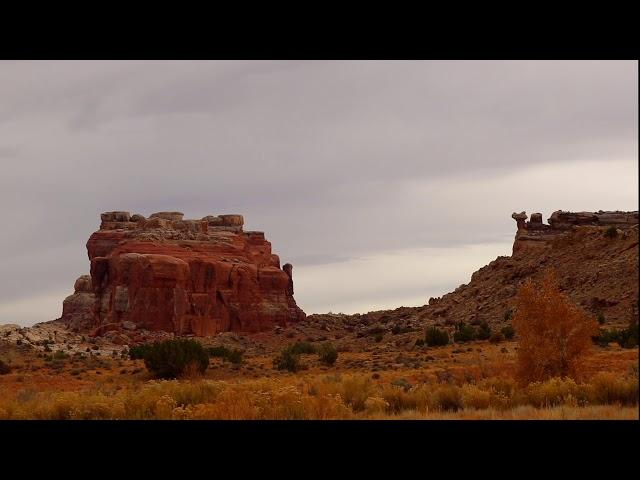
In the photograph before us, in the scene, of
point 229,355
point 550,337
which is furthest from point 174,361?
point 550,337

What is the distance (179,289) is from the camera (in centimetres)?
9819

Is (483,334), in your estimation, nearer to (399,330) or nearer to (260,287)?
(399,330)

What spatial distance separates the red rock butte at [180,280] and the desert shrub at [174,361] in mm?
58882

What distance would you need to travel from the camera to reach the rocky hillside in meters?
50.3

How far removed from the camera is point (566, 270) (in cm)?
6075

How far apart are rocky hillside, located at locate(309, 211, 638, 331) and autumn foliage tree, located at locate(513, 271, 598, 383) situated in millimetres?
23888

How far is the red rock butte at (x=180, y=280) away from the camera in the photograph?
3789 inches

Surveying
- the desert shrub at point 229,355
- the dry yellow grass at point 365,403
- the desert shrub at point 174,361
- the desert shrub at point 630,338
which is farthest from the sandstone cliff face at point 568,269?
the dry yellow grass at point 365,403

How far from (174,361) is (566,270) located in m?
37.1
